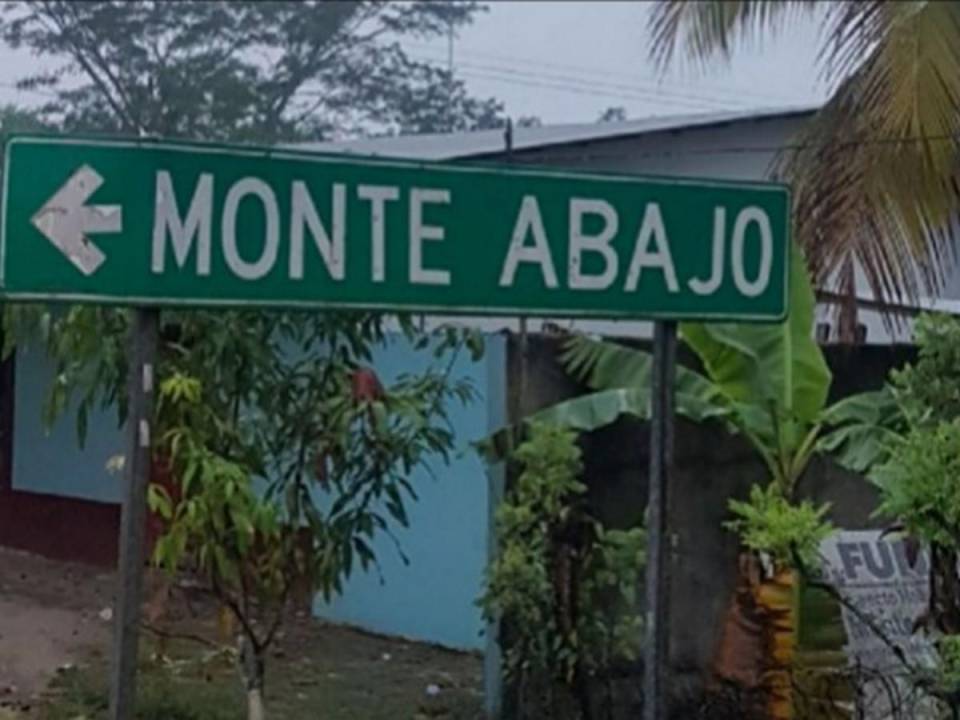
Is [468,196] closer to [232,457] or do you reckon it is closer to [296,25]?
[232,457]

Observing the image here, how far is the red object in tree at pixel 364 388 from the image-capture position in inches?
232

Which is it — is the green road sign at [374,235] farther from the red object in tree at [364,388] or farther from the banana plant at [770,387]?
the banana plant at [770,387]

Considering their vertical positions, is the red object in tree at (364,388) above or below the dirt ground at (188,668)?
above

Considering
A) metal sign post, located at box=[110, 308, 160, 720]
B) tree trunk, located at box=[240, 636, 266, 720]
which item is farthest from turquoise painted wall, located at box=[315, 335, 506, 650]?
metal sign post, located at box=[110, 308, 160, 720]

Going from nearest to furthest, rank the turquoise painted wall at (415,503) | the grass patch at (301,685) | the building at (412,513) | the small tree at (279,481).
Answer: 1. the small tree at (279,481)
2. the grass patch at (301,685)
3. the building at (412,513)
4. the turquoise painted wall at (415,503)

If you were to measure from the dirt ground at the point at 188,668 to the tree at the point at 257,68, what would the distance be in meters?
4.56

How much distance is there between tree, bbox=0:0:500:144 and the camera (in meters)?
15.1

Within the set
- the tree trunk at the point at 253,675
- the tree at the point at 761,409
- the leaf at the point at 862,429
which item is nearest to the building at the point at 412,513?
the tree at the point at 761,409

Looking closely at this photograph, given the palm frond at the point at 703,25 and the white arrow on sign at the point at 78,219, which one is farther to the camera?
the palm frond at the point at 703,25

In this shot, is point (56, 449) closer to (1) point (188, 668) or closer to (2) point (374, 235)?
(1) point (188, 668)

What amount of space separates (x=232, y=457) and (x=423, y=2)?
28025 millimetres

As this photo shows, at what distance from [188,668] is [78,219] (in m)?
4.10

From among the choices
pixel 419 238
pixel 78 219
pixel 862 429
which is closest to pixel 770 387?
pixel 862 429

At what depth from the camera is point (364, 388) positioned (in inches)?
233
